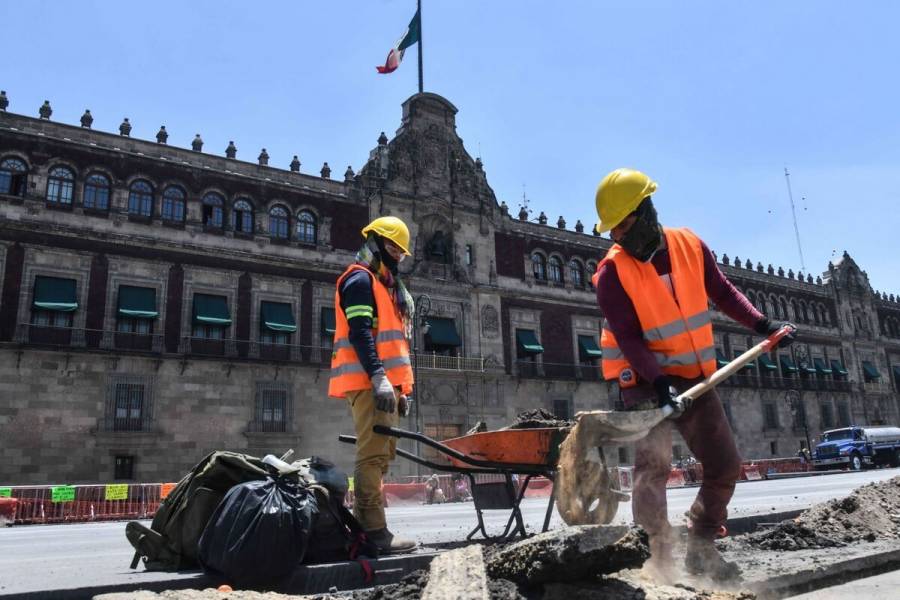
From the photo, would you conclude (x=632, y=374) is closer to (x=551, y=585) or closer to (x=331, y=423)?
(x=551, y=585)

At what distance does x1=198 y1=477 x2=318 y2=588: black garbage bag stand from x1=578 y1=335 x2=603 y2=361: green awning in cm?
2866

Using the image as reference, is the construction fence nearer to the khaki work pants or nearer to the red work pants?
the khaki work pants

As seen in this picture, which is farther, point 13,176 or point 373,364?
point 13,176

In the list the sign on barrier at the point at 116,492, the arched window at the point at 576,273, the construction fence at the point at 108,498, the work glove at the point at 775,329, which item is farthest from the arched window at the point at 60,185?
the work glove at the point at 775,329

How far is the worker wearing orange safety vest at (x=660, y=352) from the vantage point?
142 inches

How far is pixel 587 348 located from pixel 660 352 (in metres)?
28.4

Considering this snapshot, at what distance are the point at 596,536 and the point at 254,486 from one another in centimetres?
180

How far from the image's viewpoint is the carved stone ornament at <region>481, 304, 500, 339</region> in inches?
1126

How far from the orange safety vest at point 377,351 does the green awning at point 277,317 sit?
19616 millimetres

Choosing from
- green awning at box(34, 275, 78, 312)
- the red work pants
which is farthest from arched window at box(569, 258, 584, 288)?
the red work pants

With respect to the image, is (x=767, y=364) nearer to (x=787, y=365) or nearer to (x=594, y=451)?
(x=787, y=365)

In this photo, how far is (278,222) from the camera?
2541 cm

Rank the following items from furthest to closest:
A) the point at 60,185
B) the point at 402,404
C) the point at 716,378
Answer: the point at 60,185
the point at 402,404
the point at 716,378

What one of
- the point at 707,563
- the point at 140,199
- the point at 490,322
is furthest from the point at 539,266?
the point at 707,563
